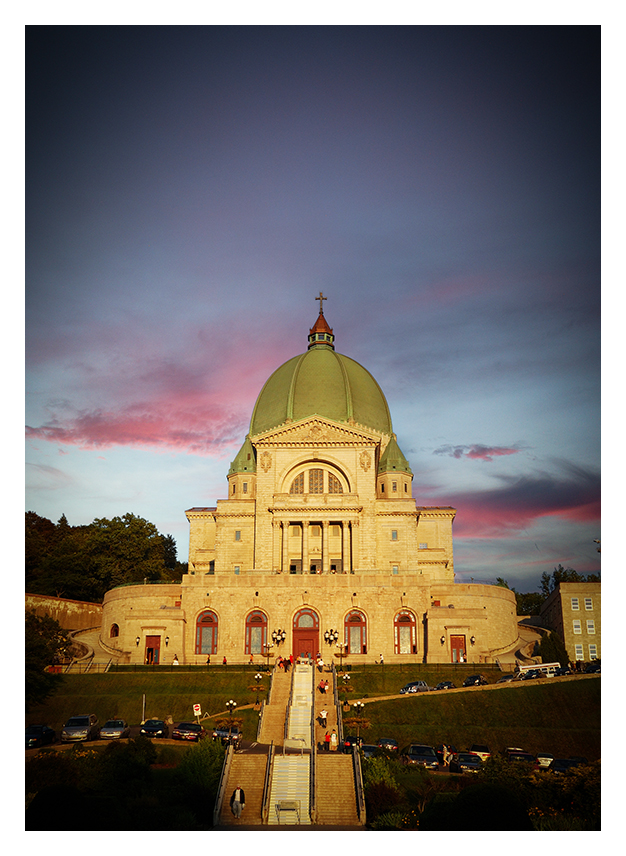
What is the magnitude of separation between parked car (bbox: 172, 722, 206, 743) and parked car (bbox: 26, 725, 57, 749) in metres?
6.39

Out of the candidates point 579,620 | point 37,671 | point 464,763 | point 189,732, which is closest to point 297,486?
point 579,620

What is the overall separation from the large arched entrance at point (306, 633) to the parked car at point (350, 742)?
18.8 meters

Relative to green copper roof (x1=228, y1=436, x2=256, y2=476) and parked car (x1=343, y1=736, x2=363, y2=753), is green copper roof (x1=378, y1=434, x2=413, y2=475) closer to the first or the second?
green copper roof (x1=228, y1=436, x2=256, y2=476)

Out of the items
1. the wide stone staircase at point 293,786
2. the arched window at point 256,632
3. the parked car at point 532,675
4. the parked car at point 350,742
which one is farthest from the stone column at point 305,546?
the wide stone staircase at point 293,786

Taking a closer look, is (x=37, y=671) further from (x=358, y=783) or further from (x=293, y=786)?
(x=358, y=783)

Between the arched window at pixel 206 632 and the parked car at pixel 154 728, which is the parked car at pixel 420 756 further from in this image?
the arched window at pixel 206 632

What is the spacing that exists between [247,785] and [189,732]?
9386mm

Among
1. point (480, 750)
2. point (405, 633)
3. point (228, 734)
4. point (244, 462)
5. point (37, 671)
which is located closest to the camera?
point (480, 750)

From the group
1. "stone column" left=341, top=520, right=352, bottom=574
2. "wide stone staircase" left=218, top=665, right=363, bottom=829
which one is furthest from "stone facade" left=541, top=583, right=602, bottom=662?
"wide stone staircase" left=218, top=665, right=363, bottom=829

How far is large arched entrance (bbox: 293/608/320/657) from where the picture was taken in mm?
58094

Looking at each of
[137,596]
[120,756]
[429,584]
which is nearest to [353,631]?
[429,584]

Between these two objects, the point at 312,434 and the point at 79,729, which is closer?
the point at 79,729

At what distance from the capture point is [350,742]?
3781cm

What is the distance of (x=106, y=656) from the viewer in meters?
61.1
